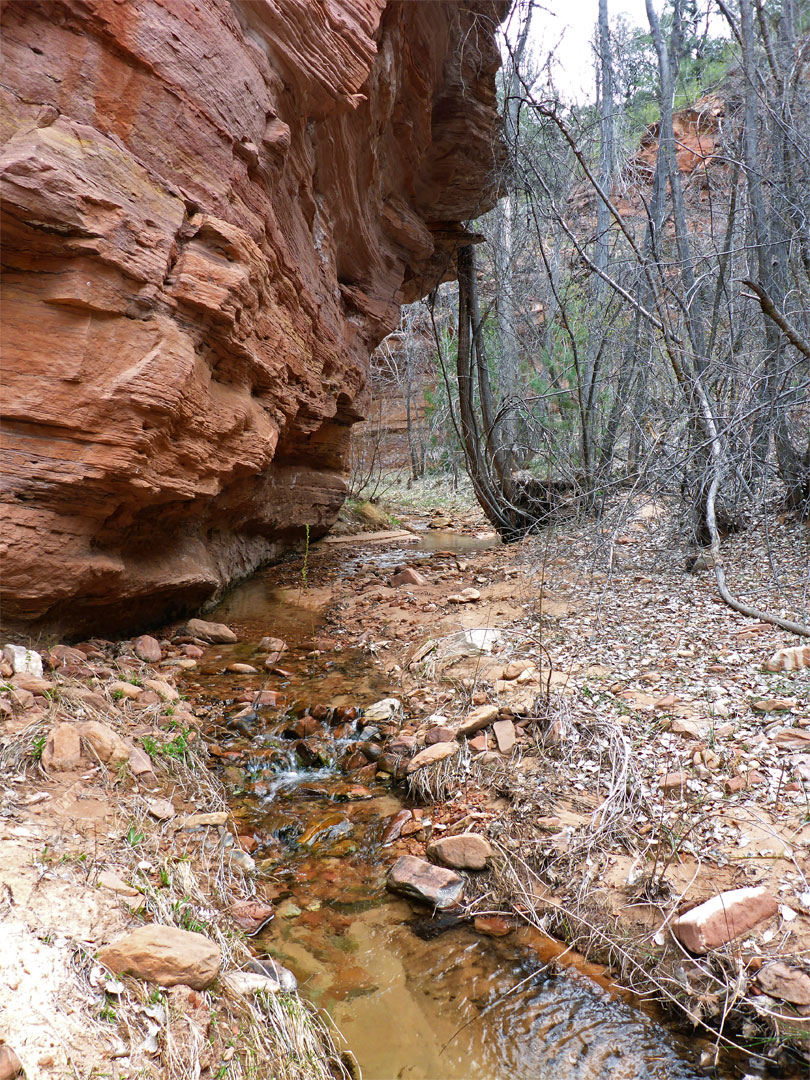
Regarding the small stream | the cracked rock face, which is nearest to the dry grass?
the small stream

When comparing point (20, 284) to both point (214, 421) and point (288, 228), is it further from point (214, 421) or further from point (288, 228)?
point (288, 228)

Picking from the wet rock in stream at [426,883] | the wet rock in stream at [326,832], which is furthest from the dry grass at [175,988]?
the wet rock in stream at [426,883]

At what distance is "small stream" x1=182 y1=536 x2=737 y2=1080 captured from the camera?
7.20ft

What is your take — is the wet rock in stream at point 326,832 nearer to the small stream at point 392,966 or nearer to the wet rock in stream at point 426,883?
the small stream at point 392,966

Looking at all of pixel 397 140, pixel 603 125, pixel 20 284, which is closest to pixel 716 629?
pixel 20 284

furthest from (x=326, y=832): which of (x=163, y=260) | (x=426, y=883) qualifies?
(x=163, y=260)

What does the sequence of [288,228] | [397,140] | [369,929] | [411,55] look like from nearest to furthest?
[369,929], [288,228], [411,55], [397,140]

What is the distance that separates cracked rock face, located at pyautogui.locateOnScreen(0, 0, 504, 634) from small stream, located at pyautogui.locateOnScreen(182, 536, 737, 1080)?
198cm

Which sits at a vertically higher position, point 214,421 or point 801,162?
point 801,162

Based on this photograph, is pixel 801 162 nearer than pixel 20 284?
No

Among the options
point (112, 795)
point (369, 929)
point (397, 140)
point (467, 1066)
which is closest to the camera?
point (467, 1066)

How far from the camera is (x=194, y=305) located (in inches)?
181

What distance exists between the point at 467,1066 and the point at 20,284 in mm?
4514

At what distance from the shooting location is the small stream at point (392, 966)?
2.19 metres
